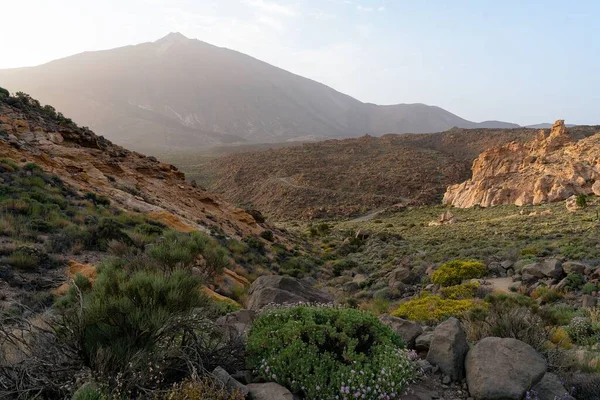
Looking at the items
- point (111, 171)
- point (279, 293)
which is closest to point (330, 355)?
point (279, 293)

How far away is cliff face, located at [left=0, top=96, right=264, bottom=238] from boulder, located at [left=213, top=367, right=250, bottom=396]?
15401mm

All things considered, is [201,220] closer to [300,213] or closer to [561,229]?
[561,229]

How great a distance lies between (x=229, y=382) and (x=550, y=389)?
315 cm

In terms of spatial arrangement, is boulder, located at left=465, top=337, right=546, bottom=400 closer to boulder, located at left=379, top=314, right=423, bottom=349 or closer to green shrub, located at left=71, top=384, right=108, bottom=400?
boulder, located at left=379, top=314, right=423, bottom=349

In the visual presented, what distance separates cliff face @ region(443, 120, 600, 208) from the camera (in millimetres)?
40156

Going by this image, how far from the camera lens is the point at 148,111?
193125 millimetres

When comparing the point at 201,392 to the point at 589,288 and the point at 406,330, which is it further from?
the point at 589,288

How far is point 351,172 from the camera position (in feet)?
218

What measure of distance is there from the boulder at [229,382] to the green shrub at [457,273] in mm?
11876

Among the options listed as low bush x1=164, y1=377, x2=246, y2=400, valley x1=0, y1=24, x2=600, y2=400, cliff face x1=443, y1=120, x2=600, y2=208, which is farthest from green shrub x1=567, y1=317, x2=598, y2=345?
cliff face x1=443, y1=120, x2=600, y2=208

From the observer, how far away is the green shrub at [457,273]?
14.2 metres

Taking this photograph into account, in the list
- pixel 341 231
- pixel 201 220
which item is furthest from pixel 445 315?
pixel 341 231

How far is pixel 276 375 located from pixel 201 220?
68.2 ft

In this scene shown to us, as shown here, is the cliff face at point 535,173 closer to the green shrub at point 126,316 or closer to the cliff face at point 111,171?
the cliff face at point 111,171
